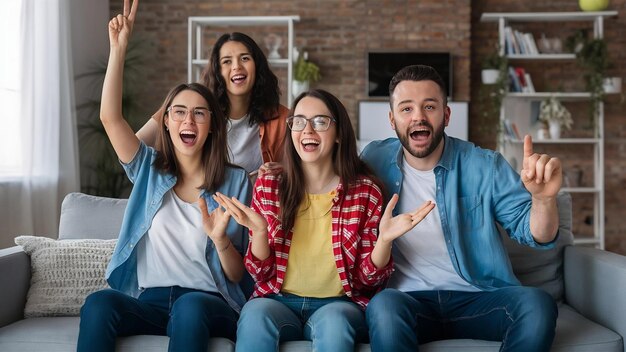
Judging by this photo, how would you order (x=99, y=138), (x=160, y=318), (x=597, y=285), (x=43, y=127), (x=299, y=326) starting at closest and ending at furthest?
1. (x=299, y=326)
2. (x=160, y=318)
3. (x=597, y=285)
4. (x=43, y=127)
5. (x=99, y=138)

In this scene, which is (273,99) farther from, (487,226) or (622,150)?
(622,150)

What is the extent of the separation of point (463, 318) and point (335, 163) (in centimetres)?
64

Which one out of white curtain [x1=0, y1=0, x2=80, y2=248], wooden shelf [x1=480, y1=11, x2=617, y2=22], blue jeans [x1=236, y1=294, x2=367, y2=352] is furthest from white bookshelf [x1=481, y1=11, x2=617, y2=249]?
blue jeans [x1=236, y1=294, x2=367, y2=352]

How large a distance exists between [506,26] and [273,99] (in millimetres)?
4675

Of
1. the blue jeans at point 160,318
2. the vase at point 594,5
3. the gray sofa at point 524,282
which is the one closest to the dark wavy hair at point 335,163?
the blue jeans at point 160,318

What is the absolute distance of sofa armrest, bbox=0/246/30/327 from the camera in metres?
2.46

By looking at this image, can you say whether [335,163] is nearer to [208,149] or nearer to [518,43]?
[208,149]

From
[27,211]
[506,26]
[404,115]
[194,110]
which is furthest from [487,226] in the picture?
[506,26]

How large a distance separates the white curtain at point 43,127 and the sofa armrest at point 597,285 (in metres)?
3.76

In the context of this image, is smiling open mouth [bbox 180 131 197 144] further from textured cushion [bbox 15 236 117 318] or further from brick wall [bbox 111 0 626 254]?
brick wall [bbox 111 0 626 254]

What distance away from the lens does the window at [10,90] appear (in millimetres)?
4984

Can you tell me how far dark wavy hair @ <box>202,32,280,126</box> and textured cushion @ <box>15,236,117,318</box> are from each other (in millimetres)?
795

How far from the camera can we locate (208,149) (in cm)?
254

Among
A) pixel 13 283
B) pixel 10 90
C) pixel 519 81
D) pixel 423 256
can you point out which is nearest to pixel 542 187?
pixel 423 256
